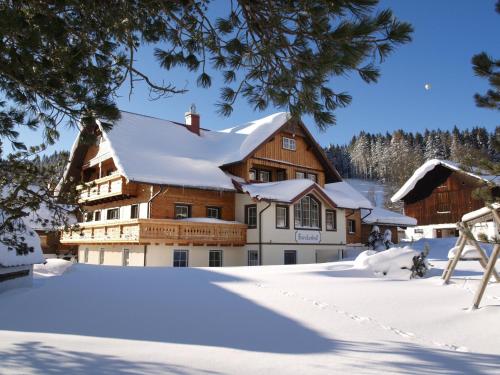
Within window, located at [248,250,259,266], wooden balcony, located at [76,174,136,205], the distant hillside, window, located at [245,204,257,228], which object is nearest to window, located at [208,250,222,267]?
window, located at [248,250,259,266]

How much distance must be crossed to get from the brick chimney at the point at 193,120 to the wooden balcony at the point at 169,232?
910 centimetres

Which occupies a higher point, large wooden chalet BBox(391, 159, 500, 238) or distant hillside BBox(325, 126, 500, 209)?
distant hillside BBox(325, 126, 500, 209)

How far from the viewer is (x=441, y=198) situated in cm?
3625

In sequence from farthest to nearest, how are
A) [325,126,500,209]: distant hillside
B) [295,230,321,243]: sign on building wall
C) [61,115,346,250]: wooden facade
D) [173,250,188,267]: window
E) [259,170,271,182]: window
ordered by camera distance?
[325,126,500,209]: distant hillside
[259,170,271,182]: window
[295,230,321,243]: sign on building wall
[173,250,188,267]: window
[61,115,346,250]: wooden facade

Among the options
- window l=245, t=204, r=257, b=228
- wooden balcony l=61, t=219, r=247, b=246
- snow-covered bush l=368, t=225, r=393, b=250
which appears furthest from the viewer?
snow-covered bush l=368, t=225, r=393, b=250

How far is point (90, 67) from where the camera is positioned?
573 centimetres

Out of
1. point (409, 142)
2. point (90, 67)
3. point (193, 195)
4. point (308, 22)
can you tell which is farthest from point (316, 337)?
point (409, 142)

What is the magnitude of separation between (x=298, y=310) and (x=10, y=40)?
558cm

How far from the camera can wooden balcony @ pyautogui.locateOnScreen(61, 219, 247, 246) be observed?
20.6 m

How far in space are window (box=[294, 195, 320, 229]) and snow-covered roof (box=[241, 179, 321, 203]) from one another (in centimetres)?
102

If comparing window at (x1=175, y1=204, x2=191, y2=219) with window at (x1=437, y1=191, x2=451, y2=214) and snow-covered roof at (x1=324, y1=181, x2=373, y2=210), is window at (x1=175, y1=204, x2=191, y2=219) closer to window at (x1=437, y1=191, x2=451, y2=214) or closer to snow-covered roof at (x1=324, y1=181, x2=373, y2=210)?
snow-covered roof at (x1=324, y1=181, x2=373, y2=210)

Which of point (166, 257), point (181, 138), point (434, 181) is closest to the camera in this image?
point (166, 257)

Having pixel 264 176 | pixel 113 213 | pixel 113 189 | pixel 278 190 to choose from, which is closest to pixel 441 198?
pixel 264 176

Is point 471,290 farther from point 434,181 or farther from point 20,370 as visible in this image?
point 434,181
